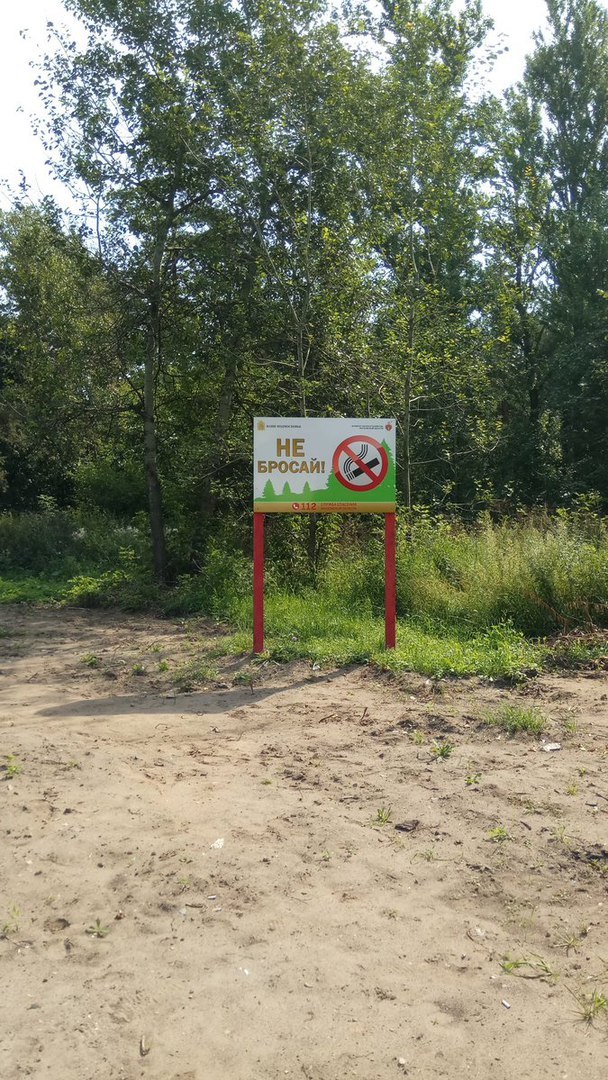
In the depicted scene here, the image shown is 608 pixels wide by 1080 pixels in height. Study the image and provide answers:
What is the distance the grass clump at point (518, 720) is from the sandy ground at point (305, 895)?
105 mm

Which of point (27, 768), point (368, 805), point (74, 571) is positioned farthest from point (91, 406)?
point (368, 805)

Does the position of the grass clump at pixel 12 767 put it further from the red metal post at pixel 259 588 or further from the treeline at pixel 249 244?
the treeline at pixel 249 244

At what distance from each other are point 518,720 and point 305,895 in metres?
2.79

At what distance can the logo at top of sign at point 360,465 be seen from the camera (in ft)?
30.5

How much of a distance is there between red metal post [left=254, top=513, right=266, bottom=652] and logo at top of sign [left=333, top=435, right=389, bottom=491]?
3.05 ft

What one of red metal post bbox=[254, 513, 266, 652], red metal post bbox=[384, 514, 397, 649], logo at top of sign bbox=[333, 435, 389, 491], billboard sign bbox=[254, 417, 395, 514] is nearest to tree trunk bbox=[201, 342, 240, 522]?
red metal post bbox=[254, 513, 266, 652]

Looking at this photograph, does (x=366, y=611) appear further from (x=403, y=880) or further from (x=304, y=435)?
(x=403, y=880)

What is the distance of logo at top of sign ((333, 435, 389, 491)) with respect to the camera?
30.5 ft

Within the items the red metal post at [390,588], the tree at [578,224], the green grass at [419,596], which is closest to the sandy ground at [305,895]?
the green grass at [419,596]

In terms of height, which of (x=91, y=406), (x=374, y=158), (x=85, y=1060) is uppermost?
(x=374, y=158)

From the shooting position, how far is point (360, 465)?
9328 mm

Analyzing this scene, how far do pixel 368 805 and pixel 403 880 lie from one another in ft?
3.05

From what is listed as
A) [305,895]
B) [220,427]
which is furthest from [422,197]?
[305,895]

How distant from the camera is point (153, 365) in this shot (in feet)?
49.6
